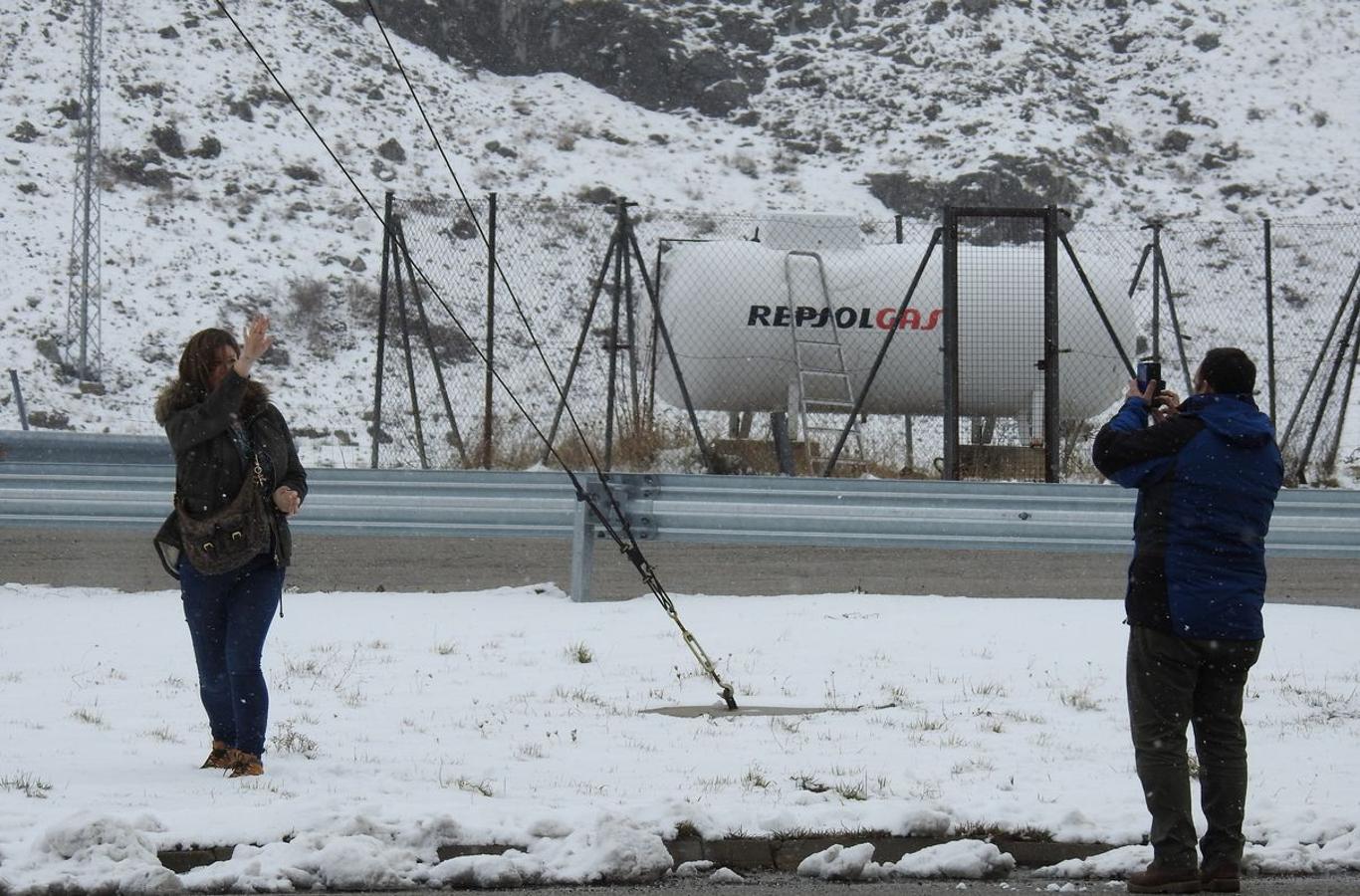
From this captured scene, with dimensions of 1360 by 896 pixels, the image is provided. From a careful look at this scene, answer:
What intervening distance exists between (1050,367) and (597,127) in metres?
26.9

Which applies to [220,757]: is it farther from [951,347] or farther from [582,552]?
[951,347]

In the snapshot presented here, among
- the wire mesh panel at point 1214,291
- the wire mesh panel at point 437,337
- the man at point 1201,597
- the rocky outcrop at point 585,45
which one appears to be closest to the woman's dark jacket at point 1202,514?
the man at point 1201,597

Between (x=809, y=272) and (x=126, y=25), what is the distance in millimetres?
24410

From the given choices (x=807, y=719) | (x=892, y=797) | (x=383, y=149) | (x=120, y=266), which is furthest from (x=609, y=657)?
(x=383, y=149)

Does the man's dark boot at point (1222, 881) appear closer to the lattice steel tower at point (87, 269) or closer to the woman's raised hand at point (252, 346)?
the woman's raised hand at point (252, 346)

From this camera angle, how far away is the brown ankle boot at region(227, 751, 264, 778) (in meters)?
6.28

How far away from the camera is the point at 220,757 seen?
21.1ft

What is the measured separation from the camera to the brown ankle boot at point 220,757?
20.9 feet

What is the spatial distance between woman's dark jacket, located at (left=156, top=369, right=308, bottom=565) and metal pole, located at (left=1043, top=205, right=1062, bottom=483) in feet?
24.9

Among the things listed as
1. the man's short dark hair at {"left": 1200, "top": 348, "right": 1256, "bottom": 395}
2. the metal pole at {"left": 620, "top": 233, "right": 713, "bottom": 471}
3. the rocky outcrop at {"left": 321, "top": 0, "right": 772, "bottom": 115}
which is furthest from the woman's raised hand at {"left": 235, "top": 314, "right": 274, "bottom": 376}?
the rocky outcrop at {"left": 321, "top": 0, "right": 772, "bottom": 115}

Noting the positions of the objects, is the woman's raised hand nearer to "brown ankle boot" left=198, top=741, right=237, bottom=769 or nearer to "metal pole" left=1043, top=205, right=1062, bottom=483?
"brown ankle boot" left=198, top=741, right=237, bottom=769

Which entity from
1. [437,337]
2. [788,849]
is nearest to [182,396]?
[788,849]

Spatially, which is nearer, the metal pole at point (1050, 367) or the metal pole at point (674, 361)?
the metal pole at point (1050, 367)

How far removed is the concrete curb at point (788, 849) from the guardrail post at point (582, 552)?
5.29 meters
